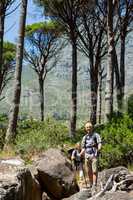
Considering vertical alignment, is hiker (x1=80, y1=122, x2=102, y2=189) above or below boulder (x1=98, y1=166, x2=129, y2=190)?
above

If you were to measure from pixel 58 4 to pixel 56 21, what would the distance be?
168cm

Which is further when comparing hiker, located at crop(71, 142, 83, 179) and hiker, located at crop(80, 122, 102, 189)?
hiker, located at crop(71, 142, 83, 179)

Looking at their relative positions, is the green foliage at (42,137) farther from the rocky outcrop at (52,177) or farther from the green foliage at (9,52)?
the green foliage at (9,52)

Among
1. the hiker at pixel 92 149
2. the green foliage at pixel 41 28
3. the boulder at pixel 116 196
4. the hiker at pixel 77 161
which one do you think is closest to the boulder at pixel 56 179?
the hiker at pixel 77 161

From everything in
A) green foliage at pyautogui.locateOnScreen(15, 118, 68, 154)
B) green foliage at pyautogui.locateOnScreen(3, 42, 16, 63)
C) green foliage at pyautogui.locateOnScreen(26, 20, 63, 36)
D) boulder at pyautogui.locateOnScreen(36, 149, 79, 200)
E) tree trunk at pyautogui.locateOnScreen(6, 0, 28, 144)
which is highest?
green foliage at pyautogui.locateOnScreen(26, 20, 63, 36)

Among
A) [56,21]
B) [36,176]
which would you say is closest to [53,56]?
[56,21]

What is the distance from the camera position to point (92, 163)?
1196 centimetres

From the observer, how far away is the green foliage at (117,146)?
14664mm

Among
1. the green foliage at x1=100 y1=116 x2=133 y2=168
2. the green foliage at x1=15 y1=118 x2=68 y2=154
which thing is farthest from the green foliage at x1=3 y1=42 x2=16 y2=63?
the green foliage at x1=100 y1=116 x2=133 y2=168

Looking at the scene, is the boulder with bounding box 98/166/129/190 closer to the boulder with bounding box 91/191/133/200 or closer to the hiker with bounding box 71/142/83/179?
the hiker with bounding box 71/142/83/179

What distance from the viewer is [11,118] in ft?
60.2

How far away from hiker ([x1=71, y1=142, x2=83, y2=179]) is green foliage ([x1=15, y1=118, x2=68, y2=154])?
3.15m

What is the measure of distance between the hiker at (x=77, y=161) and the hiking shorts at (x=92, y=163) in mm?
1152

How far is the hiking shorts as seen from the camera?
467 inches
